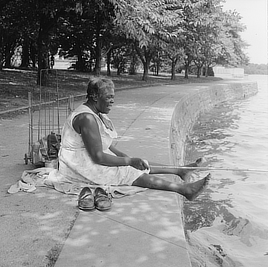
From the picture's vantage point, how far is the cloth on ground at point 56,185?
13.8 feet

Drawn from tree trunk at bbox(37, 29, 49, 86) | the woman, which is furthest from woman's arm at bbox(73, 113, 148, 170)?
tree trunk at bbox(37, 29, 49, 86)

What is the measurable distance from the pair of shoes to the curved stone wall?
563 centimetres

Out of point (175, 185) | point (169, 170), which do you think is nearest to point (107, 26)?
point (169, 170)

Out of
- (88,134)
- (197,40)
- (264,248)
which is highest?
(197,40)

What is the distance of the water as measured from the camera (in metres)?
4.93

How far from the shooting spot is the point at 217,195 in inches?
290

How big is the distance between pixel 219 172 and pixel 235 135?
19.9ft

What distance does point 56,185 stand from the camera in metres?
4.33

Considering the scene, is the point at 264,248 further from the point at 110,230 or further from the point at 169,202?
the point at 110,230

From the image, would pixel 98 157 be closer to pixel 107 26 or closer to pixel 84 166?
pixel 84 166

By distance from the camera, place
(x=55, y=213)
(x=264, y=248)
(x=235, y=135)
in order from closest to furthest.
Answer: (x=55, y=213)
(x=264, y=248)
(x=235, y=135)

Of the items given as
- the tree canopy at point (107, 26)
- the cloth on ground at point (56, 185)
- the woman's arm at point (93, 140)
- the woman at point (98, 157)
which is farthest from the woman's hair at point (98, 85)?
the tree canopy at point (107, 26)

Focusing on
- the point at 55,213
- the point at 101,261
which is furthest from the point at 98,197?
the point at 101,261

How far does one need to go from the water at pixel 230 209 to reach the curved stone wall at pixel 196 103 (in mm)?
706
